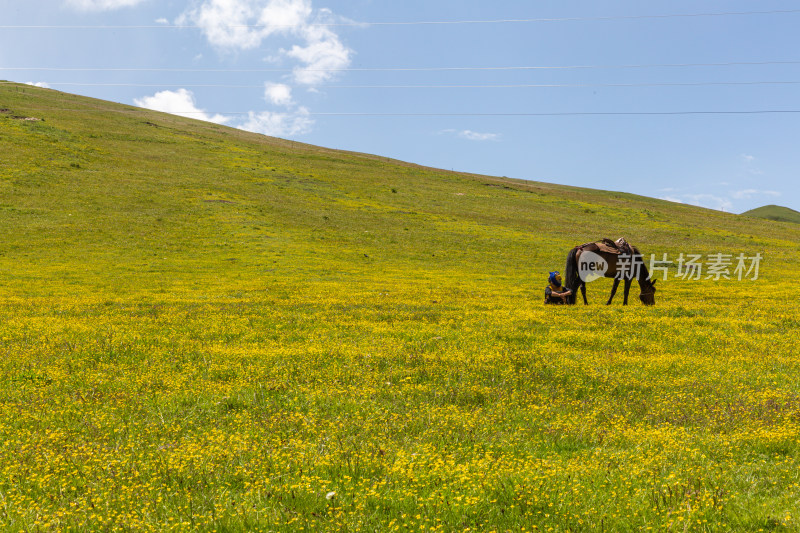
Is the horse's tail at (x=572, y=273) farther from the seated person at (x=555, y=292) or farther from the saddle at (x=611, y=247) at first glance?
the saddle at (x=611, y=247)

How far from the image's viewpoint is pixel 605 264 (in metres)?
25.3

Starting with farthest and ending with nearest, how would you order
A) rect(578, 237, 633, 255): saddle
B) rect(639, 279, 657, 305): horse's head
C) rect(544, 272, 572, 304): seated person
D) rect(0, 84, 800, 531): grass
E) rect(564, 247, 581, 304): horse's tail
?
rect(639, 279, 657, 305): horse's head → rect(578, 237, 633, 255): saddle → rect(564, 247, 581, 304): horse's tail → rect(544, 272, 572, 304): seated person → rect(0, 84, 800, 531): grass

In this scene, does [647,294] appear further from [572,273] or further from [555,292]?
[555,292]

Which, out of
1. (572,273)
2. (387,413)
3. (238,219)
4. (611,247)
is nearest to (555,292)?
(572,273)

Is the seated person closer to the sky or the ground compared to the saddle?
closer to the ground

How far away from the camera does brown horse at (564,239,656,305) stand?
25.0 meters

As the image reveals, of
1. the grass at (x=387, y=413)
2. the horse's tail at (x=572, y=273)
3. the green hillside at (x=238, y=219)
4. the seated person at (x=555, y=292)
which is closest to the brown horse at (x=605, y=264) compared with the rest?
the horse's tail at (x=572, y=273)

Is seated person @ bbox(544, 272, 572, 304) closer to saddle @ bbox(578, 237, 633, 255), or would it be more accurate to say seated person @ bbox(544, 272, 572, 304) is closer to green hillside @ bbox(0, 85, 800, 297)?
saddle @ bbox(578, 237, 633, 255)

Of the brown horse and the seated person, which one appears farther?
the brown horse

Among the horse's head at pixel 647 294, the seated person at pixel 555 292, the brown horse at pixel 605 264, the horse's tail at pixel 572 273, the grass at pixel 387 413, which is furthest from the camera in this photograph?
the horse's head at pixel 647 294

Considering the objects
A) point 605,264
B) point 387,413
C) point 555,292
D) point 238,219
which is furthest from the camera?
point 238,219

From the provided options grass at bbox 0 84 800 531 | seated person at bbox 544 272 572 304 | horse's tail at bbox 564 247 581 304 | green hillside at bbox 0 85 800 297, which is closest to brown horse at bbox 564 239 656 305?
horse's tail at bbox 564 247 581 304

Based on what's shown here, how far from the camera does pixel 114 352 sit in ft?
38.4

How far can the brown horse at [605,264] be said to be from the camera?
82.0ft
